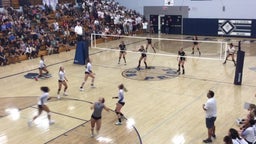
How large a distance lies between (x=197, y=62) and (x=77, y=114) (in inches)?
457

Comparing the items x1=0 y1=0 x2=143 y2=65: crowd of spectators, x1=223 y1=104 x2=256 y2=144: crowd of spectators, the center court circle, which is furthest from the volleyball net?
x1=223 y1=104 x2=256 y2=144: crowd of spectators

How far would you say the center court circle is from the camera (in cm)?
1791

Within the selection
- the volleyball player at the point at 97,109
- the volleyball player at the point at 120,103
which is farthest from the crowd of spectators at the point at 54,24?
the volleyball player at the point at 97,109

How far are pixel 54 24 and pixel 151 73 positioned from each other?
12.7 meters

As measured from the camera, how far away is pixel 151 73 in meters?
18.8

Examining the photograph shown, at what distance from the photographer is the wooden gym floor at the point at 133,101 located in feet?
35.3

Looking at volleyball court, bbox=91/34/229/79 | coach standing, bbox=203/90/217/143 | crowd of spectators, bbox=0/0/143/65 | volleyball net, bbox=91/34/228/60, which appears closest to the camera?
coach standing, bbox=203/90/217/143

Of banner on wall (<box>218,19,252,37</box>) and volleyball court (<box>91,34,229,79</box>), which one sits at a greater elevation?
banner on wall (<box>218,19,252,37</box>)

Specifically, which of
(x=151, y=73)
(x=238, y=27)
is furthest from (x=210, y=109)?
(x=238, y=27)

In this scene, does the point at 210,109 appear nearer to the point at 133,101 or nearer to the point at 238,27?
the point at 133,101

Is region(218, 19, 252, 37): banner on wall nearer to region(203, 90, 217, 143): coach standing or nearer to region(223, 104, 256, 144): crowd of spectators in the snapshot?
region(203, 90, 217, 143): coach standing

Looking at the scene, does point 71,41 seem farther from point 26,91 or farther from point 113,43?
point 26,91

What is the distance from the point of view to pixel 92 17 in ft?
108

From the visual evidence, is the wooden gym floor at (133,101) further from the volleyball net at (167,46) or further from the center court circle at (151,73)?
the volleyball net at (167,46)
